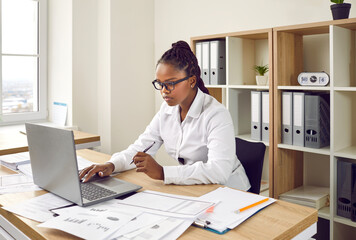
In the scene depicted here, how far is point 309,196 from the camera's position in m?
2.31

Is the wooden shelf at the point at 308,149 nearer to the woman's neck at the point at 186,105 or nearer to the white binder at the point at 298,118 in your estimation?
the white binder at the point at 298,118

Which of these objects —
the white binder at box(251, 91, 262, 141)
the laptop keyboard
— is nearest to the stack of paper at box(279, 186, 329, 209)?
the white binder at box(251, 91, 262, 141)

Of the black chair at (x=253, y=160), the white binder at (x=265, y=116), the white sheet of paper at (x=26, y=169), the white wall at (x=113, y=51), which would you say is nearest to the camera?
the white sheet of paper at (x=26, y=169)

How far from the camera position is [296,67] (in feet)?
8.12

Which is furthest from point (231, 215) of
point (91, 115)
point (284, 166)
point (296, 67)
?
point (91, 115)

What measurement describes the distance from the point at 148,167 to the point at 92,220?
1.35 ft

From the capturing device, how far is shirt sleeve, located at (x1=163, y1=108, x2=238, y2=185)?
141 cm

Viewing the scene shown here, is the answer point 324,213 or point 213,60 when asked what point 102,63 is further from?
point 324,213

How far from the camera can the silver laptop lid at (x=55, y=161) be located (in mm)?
1146

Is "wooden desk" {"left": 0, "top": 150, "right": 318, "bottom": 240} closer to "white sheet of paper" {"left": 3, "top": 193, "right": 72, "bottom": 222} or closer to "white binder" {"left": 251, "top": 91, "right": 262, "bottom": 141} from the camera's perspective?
"white sheet of paper" {"left": 3, "top": 193, "right": 72, "bottom": 222}

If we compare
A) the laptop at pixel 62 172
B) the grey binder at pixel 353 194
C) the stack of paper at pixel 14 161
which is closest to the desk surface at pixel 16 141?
the stack of paper at pixel 14 161

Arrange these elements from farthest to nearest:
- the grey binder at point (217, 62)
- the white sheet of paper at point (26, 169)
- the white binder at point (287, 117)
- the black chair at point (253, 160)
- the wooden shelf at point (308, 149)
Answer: the grey binder at point (217, 62) < the white binder at point (287, 117) < the wooden shelf at point (308, 149) < the black chair at point (253, 160) < the white sheet of paper at point (26, 169)

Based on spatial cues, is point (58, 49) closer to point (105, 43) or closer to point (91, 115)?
point (105, 43)

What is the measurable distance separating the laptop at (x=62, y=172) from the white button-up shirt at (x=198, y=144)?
21cm
